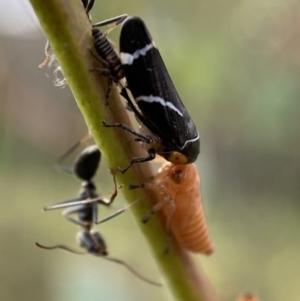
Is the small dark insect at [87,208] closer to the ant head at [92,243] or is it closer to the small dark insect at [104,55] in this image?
the ant head at [92,243]

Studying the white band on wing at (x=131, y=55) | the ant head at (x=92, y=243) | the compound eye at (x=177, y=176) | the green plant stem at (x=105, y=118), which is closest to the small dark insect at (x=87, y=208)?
the ant head at (x=92, y=243)

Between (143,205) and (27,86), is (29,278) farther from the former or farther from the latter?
(143,205)

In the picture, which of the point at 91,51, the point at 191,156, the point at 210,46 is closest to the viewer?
the point at 91,51

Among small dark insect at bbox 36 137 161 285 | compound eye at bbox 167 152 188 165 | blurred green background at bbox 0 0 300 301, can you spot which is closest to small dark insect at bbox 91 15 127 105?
compound eye at bbox 167 152 188 165

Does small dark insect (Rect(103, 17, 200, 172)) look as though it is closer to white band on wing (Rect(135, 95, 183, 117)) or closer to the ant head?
white band on wing (Rect(135, 95, 183, 117))

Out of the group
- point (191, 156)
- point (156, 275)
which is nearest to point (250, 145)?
point (156, 275)
